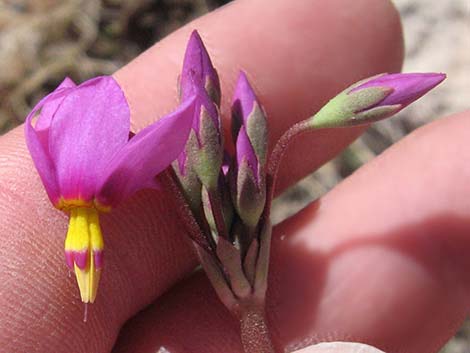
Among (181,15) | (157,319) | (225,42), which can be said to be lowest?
(157,319)

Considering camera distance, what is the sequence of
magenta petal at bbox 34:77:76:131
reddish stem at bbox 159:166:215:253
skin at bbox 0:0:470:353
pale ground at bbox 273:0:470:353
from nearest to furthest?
magenta petal at bbox 34:77:76:131
reddish stem at bbox 159:166:215:253
skin at bbox 0:0:470:353
pale ground at bbox 273:0:470:353

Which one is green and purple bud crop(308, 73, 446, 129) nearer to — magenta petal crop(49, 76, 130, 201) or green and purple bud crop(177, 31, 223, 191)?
green and purple bud crop(177, 31, 223, 191)

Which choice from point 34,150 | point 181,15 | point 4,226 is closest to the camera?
point 34,150

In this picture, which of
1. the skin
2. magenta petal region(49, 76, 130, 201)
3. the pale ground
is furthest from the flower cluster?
the pale ground

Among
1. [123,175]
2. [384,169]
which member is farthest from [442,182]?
[123,175]

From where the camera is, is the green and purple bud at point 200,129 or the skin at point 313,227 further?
the skin at point 313,227

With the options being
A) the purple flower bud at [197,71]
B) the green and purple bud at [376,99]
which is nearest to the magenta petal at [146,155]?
the purple flower bud at [197,71]

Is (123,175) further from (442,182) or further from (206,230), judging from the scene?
(442,182)

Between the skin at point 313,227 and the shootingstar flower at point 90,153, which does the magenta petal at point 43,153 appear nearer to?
the shootingstar flower at point 90,153
